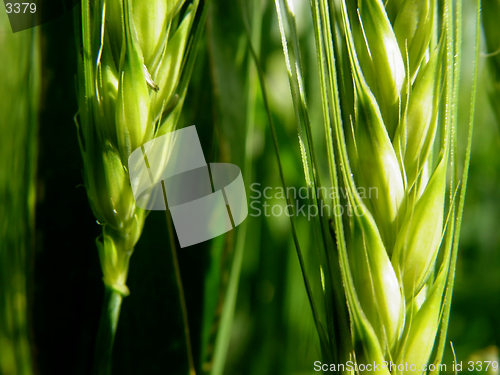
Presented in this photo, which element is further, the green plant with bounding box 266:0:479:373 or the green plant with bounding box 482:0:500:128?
the green plant with bounding box 482:0:500:128

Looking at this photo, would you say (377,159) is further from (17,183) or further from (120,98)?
(17,183)

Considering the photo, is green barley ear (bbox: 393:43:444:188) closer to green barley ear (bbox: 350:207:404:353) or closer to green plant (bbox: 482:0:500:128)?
green barley ear (bbox: 350:207:404:353)

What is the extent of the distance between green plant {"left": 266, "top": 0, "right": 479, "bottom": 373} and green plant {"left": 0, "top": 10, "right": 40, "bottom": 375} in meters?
0.19

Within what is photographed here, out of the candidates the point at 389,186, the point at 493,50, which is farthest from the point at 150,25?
the point at 493,50

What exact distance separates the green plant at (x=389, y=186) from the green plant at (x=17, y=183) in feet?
0.63

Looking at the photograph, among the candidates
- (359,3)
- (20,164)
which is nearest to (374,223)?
(359,3)

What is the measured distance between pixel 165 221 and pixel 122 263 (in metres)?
0.06

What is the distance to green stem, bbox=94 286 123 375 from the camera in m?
0.17

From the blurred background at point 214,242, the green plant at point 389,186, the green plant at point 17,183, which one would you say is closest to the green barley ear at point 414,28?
the green plant at point 389,186

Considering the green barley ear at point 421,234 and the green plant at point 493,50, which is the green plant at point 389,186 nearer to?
the green barley ear at point 421,234

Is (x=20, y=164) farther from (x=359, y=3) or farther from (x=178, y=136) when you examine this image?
(x=359, y=3)

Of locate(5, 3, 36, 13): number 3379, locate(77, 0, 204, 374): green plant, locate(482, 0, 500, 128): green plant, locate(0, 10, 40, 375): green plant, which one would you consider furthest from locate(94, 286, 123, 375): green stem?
locate(482, 0, 500, 128): green plant

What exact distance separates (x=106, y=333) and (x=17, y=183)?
0.13 metres

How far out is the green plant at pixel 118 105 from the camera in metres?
0.16
